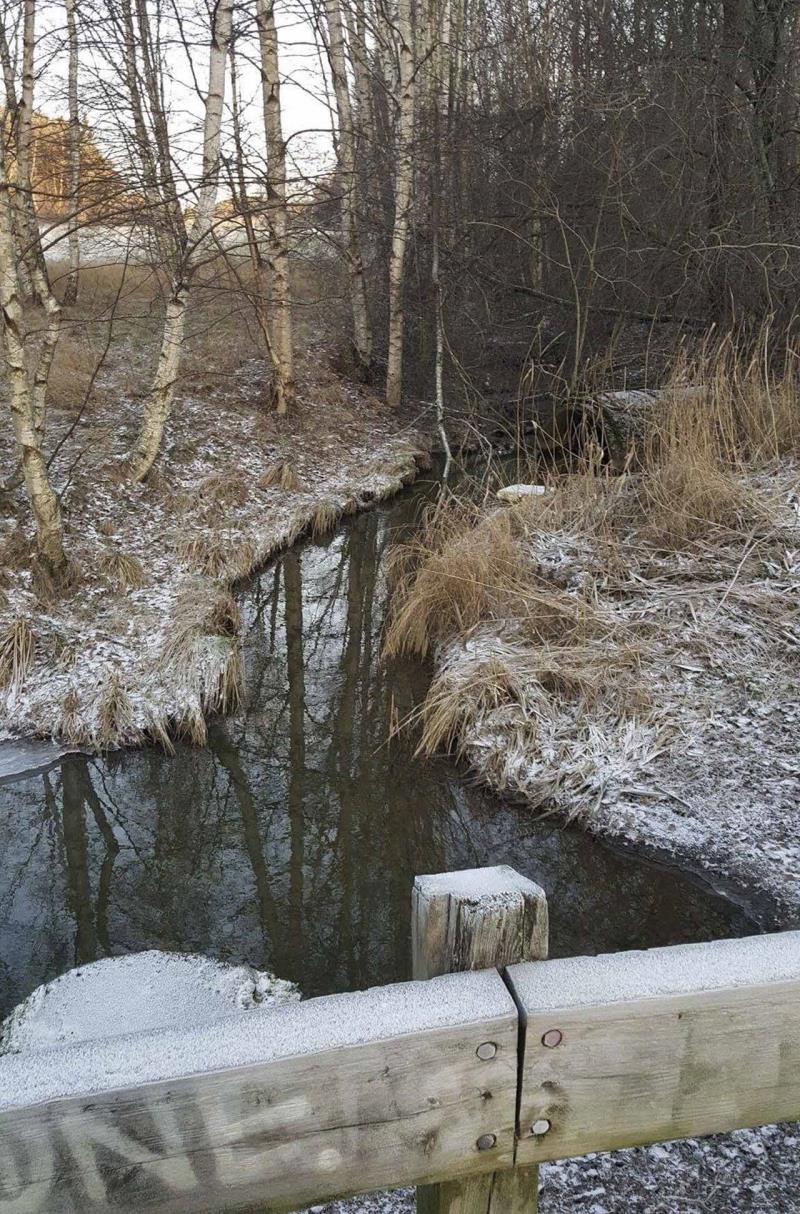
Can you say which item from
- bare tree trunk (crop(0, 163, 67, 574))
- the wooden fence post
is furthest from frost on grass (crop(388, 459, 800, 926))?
the wooden fence post

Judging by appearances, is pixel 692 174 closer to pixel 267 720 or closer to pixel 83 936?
pixel 267 720

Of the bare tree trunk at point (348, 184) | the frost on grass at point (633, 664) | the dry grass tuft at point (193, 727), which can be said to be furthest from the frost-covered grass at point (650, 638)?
the bare tree trunk at point (348, 184)

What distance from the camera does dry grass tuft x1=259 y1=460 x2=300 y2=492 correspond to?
10.2 meters

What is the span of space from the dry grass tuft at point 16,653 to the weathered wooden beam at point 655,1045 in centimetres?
534

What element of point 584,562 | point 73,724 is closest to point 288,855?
point 73,724

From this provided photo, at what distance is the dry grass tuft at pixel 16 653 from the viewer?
5.95 meters

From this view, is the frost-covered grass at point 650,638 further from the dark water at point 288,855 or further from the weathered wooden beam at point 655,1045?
the weathered wooden beam at point 655,1045

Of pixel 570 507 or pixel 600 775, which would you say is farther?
pixel 570 507

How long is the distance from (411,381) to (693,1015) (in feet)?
45.8

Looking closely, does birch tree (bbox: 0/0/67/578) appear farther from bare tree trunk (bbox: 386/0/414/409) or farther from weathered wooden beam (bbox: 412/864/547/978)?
weathered wooden beam (bbox: 412/864/547/978)

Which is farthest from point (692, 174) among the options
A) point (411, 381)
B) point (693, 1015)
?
point (693, 1015)

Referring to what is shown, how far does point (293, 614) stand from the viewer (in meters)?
7.70

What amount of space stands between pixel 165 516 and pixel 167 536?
463mm

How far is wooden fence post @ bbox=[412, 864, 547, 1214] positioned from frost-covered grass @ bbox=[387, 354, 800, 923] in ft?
9.60
